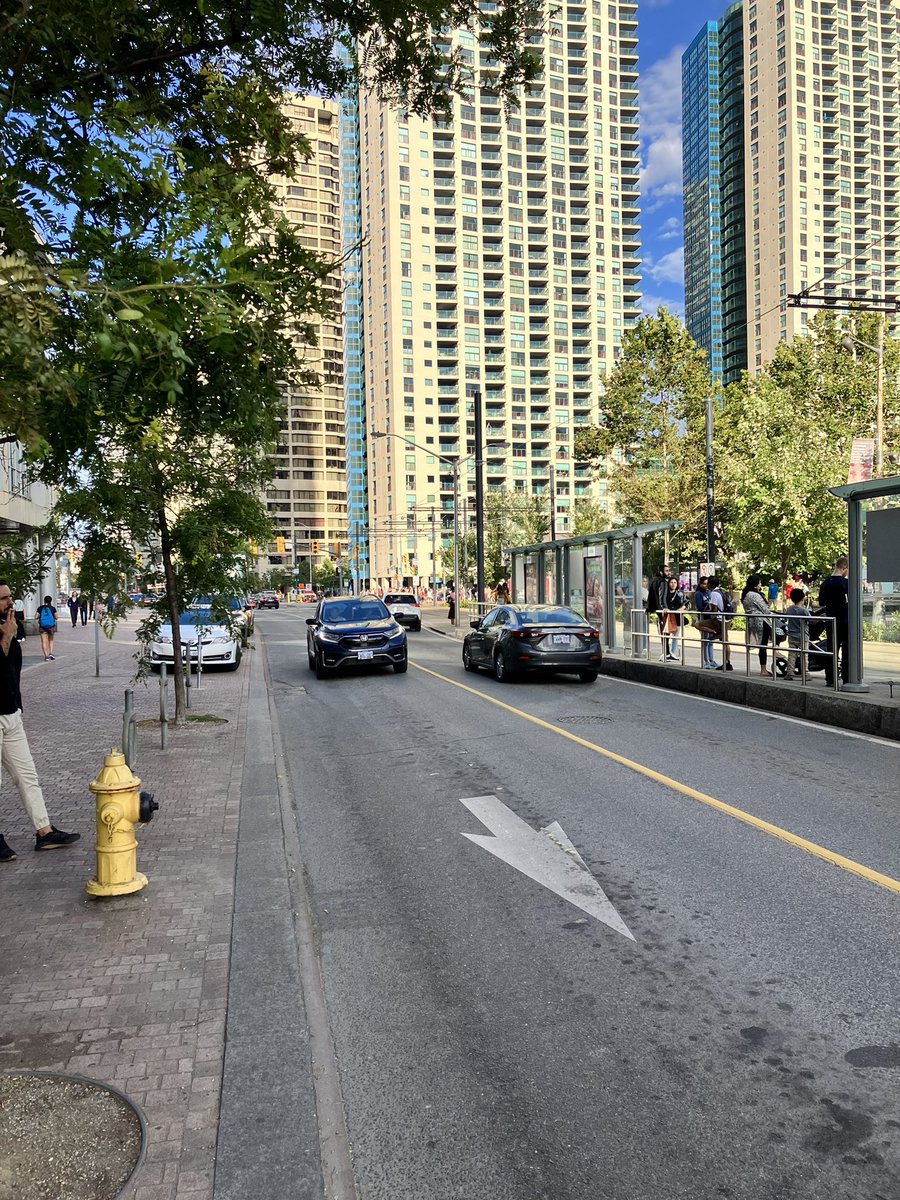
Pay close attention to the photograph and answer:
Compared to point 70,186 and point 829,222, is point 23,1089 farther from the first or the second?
point 829,222

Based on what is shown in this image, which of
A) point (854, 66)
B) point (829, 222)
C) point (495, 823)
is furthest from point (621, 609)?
point (854, 66)

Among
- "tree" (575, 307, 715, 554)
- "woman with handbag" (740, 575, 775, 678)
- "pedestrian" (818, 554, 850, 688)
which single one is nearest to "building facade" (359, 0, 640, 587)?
"tree" (575, 307, 715, 554)

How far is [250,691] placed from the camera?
16797mm

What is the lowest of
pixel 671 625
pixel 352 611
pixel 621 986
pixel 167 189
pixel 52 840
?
pixel 621 986

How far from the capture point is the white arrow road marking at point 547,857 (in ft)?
17.5

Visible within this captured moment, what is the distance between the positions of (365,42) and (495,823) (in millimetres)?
5353

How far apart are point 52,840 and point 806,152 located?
6002 inches

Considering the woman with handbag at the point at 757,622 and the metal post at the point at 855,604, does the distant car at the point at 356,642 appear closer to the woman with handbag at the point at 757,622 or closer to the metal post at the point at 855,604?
the woman with handbag at the point at 757,622

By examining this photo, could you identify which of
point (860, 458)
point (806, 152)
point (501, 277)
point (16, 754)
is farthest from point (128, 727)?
point (806, 152)

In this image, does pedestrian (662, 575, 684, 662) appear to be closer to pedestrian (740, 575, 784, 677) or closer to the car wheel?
pedestrian (740, 575, 784, 677)

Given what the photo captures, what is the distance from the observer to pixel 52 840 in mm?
6410

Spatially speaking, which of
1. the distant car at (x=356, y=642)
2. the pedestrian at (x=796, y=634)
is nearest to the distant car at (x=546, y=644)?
the distant car at (x=356, y=642)

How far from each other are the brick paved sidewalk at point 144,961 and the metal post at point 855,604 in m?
8.38

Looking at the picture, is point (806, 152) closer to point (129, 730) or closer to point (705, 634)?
point (705, 634)
